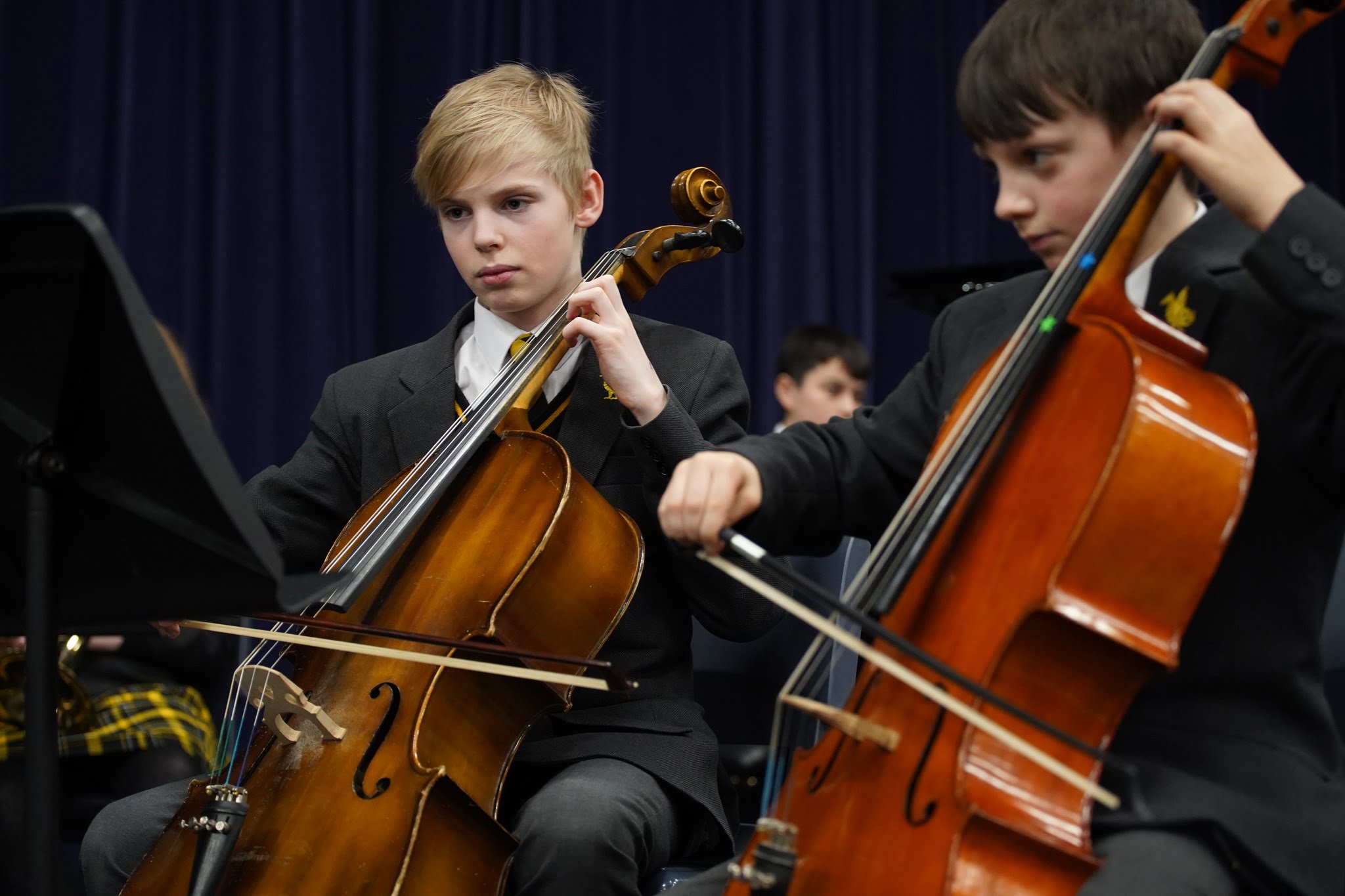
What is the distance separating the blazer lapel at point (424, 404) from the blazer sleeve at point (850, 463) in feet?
1.83

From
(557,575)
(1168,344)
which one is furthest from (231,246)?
(1168,344)

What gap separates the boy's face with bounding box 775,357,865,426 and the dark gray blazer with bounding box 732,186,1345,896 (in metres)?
A: 2.20

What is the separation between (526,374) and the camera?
152 cm

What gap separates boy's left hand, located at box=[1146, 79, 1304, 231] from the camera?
97 centimetres

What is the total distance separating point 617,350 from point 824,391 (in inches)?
73.9

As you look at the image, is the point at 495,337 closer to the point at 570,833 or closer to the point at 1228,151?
the point at 570,833

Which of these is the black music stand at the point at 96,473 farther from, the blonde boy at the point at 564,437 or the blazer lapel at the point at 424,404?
the blazer lapel at the point at 424,404

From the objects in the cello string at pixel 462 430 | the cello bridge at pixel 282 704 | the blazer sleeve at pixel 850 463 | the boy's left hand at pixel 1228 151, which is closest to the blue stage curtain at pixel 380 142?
the cello string at pixel 462 430

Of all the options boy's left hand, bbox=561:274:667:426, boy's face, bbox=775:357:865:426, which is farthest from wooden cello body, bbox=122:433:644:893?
boy's face, bbox=775:357:865:426

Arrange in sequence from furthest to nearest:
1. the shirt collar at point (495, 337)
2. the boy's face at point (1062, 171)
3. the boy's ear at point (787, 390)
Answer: the boy's ear at point (787, 390), the shirt collar at point (495, 337), the boy's face at point (1062, 171)

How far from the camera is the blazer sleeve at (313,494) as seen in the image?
68.0 inches

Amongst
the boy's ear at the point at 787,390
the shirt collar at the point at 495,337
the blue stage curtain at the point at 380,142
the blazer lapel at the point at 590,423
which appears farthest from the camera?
the boy's ear at the point at 787,390

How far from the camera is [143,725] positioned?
2121mm

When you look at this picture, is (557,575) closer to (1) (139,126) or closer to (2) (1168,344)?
(2) (1168,344)
